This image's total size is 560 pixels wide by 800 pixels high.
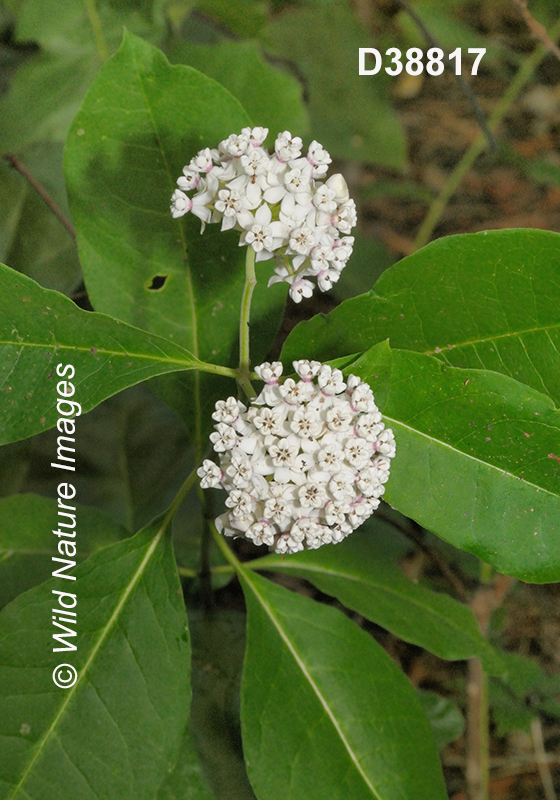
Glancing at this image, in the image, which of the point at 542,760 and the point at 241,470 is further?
the point at 542,760

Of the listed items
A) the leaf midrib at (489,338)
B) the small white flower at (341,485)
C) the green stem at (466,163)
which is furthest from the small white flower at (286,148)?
the green stem at (466,163)

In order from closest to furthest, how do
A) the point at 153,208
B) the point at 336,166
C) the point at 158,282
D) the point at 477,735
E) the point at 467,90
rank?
1. the point at 153,208
2. the point at 158,282
3. the point at 467,90
4. the point at 477,735
5. the point at 336,166

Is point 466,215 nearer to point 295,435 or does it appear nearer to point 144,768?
point 295,435

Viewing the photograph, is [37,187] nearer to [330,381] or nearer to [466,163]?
[330,381]

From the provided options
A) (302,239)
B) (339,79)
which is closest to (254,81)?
(339,79)

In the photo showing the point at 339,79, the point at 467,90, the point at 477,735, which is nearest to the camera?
the point at 467,90

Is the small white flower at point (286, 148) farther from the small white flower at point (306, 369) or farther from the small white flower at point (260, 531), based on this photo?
the small white flower at point (260, 531)
